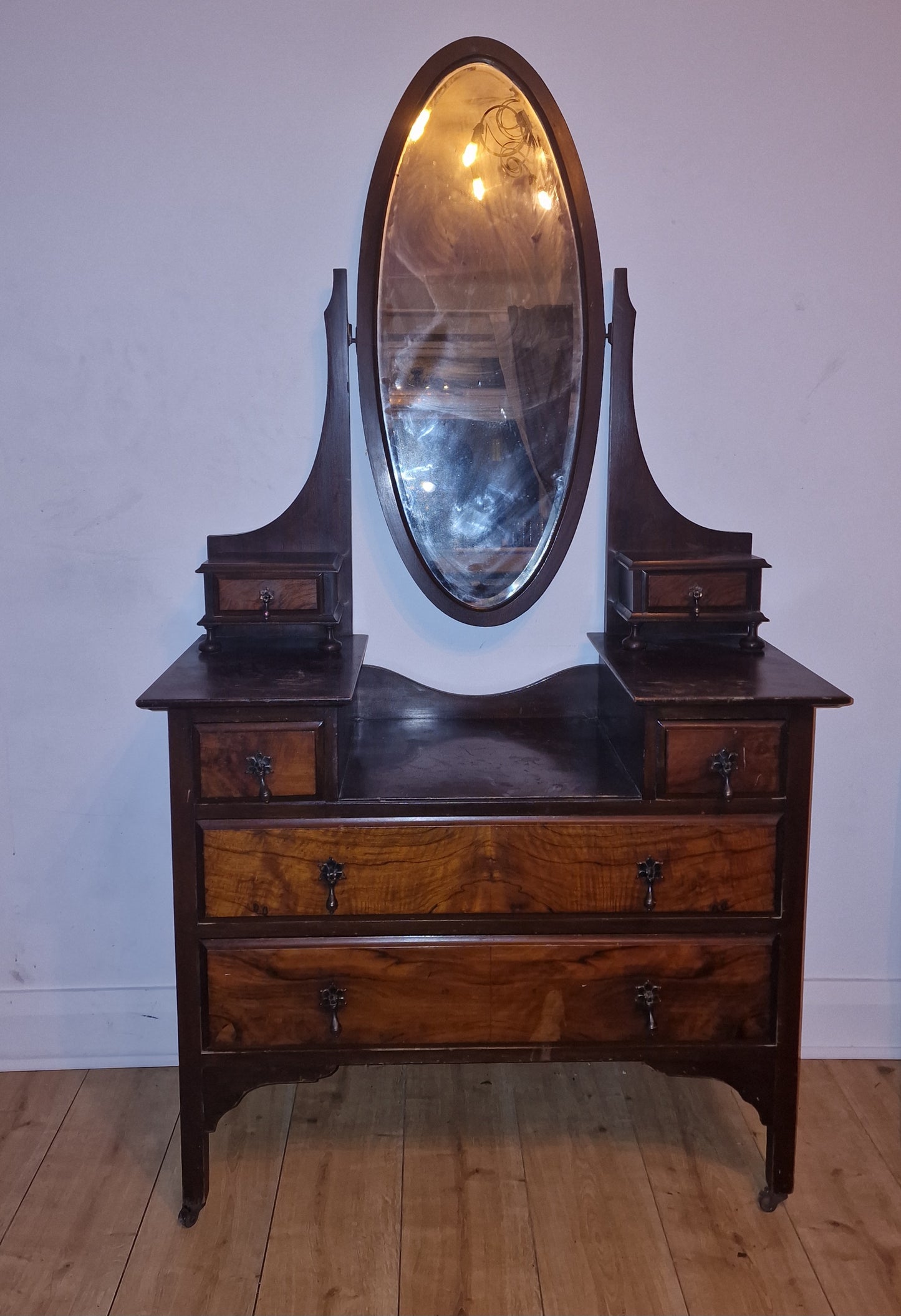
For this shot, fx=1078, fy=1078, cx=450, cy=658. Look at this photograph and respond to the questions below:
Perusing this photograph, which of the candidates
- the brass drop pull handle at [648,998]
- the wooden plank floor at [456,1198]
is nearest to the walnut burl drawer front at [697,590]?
the brass drop pull handle at [648,998]

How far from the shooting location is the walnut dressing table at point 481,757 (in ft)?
6.69

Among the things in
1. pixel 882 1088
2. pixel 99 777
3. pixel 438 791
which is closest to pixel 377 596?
pixel 438 791

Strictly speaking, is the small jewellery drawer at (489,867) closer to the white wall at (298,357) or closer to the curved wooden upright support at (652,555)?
the curved wooden upright support at (652,555)

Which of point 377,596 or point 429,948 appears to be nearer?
point 429,948

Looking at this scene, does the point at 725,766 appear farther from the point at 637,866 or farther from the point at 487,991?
the point at 487,991

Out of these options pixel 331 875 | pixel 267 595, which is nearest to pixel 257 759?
pixel 331 875

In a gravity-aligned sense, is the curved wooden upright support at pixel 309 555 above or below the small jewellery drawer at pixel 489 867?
above

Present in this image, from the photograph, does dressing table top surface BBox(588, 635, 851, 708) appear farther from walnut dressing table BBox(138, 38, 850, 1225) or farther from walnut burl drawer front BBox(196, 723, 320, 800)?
walnut burl drawer front BBox(196, 723, 320, 800)

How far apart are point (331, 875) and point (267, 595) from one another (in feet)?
2.04

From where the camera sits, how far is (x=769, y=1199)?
216cm

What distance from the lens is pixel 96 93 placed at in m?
2.31

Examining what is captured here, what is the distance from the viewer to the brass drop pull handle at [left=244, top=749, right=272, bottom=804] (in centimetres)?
201

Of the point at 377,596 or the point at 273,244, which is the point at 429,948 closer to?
the point at 377,596

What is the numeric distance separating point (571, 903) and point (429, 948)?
0.94 ft
